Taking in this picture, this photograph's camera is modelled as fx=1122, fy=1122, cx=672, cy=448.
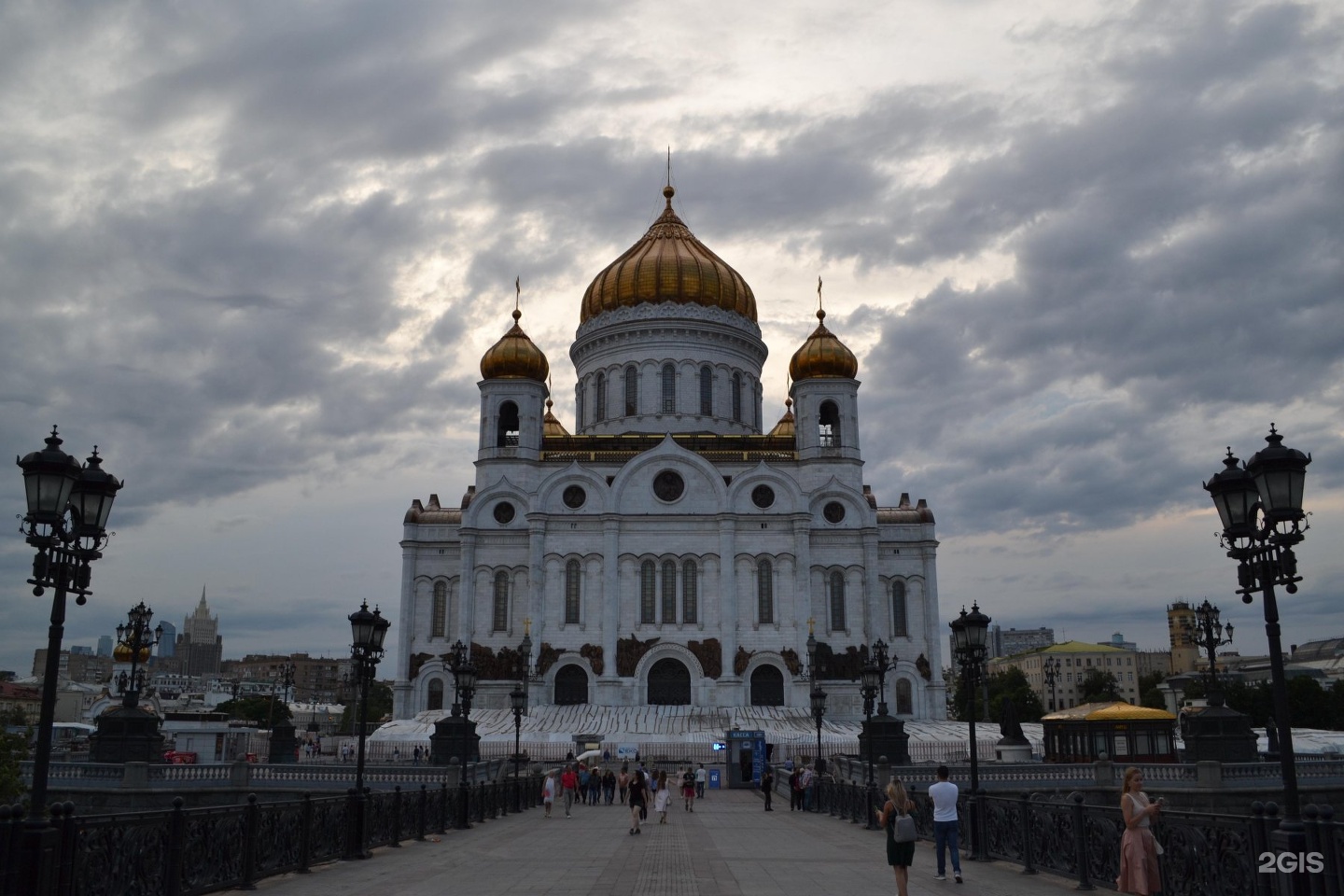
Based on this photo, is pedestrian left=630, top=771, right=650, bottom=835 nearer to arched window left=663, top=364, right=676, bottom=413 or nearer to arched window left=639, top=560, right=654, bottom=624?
arched window left=639, top=560, right=654, bottom=624

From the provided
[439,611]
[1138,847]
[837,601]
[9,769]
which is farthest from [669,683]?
[1138,847]

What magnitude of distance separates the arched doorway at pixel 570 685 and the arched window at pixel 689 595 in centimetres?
525

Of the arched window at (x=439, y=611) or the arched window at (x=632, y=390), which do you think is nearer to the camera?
the arched window at (x=439, y=611)

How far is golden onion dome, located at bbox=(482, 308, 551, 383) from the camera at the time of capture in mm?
54562

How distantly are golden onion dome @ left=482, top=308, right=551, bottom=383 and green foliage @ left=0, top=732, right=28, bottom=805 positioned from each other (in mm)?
34591

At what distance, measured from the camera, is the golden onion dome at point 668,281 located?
2280 inches

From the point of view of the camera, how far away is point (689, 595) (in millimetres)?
Result: 50750

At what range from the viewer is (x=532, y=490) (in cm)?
5262

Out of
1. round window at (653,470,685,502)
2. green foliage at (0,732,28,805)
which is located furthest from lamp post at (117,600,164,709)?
round window at (653,470,685,502)

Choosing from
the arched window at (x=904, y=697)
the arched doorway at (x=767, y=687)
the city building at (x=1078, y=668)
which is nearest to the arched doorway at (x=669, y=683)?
the arched doorway at (x=767, y=687)

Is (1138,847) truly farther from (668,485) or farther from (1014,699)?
(1014,699)

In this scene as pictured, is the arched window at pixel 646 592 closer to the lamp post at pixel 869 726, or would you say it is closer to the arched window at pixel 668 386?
the arched window at pixel 668 386

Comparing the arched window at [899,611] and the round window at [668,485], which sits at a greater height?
the round window at [668,485]

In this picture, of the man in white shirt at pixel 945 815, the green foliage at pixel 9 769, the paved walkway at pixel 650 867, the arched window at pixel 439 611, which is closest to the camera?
the paved walkway at pixel 650 867
